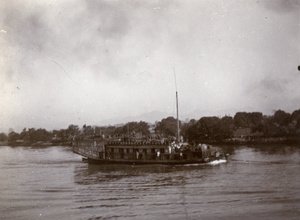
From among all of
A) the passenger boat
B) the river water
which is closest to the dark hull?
the passenger boat

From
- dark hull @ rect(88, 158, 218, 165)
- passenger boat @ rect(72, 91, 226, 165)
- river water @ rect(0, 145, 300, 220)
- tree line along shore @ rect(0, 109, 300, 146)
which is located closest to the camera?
river water @ rect(0, 145, 300, 220)

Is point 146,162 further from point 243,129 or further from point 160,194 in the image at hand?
point 243,129

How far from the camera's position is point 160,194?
22.9 m

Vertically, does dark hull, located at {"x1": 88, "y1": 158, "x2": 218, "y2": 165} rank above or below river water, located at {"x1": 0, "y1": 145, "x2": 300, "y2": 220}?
above

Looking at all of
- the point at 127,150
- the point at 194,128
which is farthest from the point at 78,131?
the point at 127,150

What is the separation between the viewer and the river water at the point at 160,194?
1798 cm

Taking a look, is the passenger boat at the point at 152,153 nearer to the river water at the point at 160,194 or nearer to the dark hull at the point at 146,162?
the dark hull at the point at 146,162

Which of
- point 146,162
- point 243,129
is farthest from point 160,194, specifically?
point 243,129

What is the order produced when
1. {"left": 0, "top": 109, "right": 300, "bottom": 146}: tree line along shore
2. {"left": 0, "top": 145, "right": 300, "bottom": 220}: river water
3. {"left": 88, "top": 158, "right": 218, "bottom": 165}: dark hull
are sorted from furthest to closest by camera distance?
1. {"left": 0, "top": 109, "right": 300, "bottom": 146}: tree line along shore
2. {"left": 88, "top": 158, "right": 218, "bottom": 165}: dark hull
3. {"left": 0, "top": 145, "right": 300, "bottom": 220}: river water

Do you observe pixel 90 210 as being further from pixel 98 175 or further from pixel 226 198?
pixel 98 175

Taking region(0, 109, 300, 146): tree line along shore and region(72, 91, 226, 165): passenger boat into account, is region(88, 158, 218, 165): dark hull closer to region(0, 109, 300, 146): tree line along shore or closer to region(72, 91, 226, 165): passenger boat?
region(72, 91, 226, 165): passenger boat

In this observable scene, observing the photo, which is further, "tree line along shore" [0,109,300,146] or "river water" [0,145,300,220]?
"tree line along shore" [0,109,300,146]

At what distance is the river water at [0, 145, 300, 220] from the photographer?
1798 cm

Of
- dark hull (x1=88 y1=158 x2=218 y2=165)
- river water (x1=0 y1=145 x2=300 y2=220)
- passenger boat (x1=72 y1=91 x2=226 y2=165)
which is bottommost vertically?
river water (x1=0 y1=145 x2=300 y2=220)
